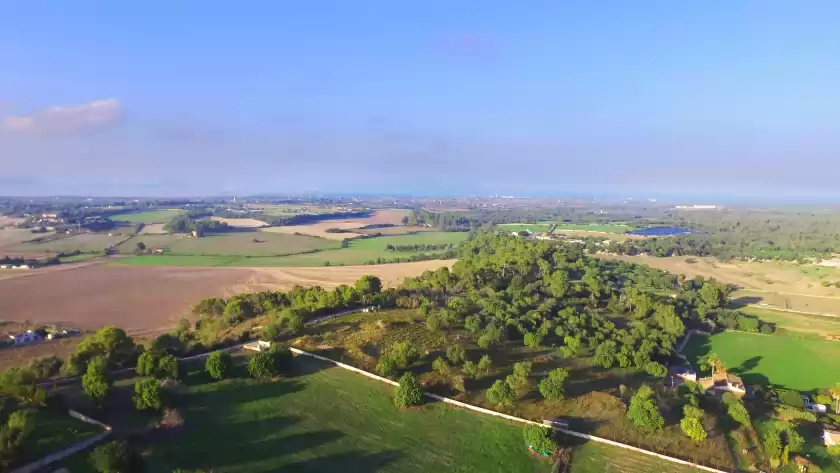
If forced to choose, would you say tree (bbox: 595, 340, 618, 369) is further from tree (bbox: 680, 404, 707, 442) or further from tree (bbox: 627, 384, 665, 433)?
tree (bbox: 627, 384, 665, 433)

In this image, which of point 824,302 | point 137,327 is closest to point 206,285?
point 137,327

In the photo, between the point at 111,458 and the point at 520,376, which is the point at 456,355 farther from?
the point at 111,458

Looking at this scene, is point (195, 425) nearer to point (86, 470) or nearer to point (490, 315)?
point (86, 470)

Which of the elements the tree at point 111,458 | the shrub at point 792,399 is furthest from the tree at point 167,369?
the shrub at point 792,399

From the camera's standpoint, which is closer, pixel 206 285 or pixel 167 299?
pixel 167 299

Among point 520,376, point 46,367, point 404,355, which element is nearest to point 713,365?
point 520,376

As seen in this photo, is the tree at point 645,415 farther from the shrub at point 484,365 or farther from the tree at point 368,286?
the tree at point 368,286
